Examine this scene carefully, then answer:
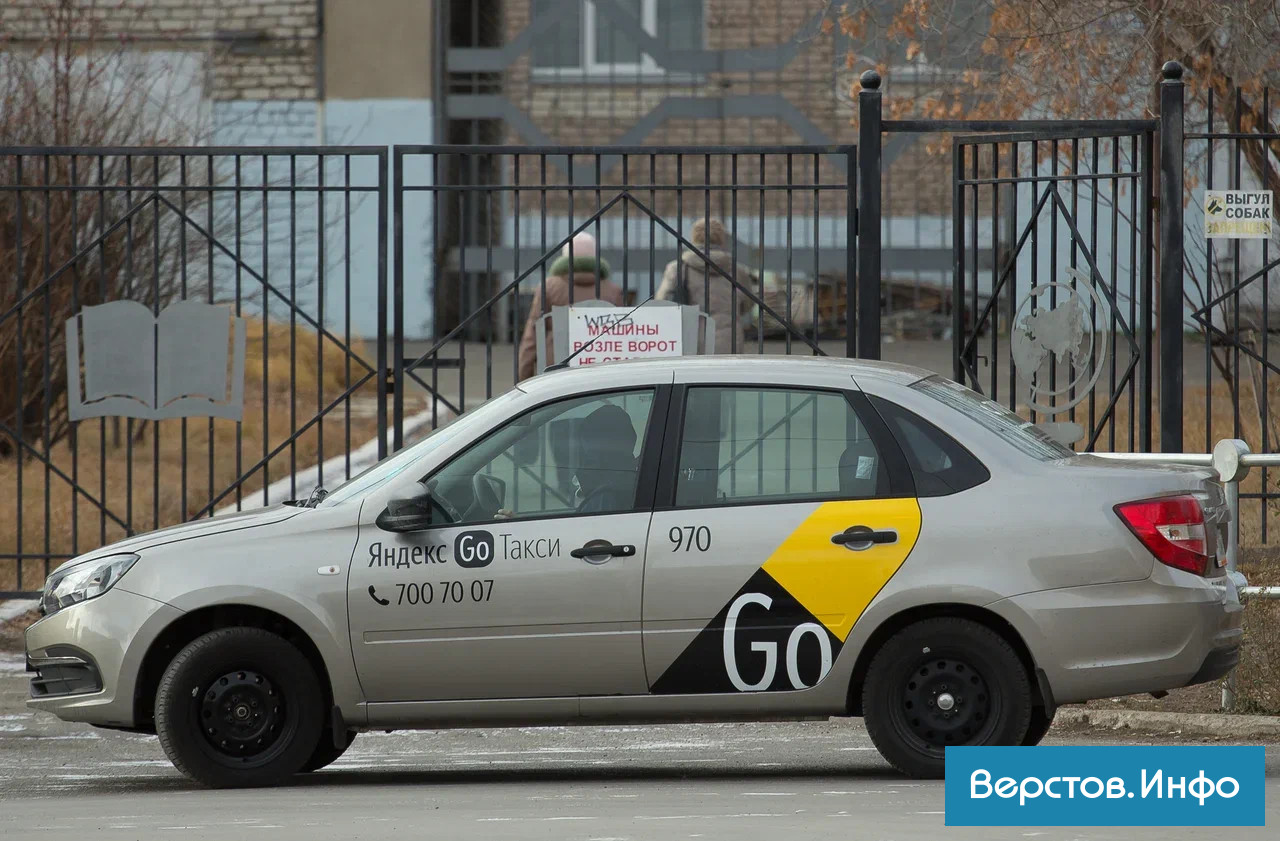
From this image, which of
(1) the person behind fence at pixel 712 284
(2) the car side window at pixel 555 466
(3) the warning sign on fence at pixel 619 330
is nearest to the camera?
(2) the car side window at pixel 555 466

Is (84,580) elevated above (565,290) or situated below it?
below

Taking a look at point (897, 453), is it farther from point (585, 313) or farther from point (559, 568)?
point (585, 313)

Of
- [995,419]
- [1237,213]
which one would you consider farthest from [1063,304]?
[995,419]

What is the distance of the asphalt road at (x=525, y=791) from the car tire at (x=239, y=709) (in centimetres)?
11

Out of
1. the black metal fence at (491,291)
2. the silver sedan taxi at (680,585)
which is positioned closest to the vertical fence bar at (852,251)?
the black metal fence at (491,291)

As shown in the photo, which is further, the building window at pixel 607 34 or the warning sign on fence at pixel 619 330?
the building window at pixel 607 34

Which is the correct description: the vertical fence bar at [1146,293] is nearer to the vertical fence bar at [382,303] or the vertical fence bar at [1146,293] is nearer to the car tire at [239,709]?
the vertical fence bar at [382,303]

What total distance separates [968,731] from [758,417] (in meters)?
1.32

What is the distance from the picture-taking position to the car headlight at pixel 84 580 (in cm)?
676

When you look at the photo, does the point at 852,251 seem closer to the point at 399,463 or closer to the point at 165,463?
Result: the point at 399,463

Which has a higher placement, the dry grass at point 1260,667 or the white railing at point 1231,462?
the white railing at point 1231,462

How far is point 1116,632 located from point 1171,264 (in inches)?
149

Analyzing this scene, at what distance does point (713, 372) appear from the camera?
6.80m

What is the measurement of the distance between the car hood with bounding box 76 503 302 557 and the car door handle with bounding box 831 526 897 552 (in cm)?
197
